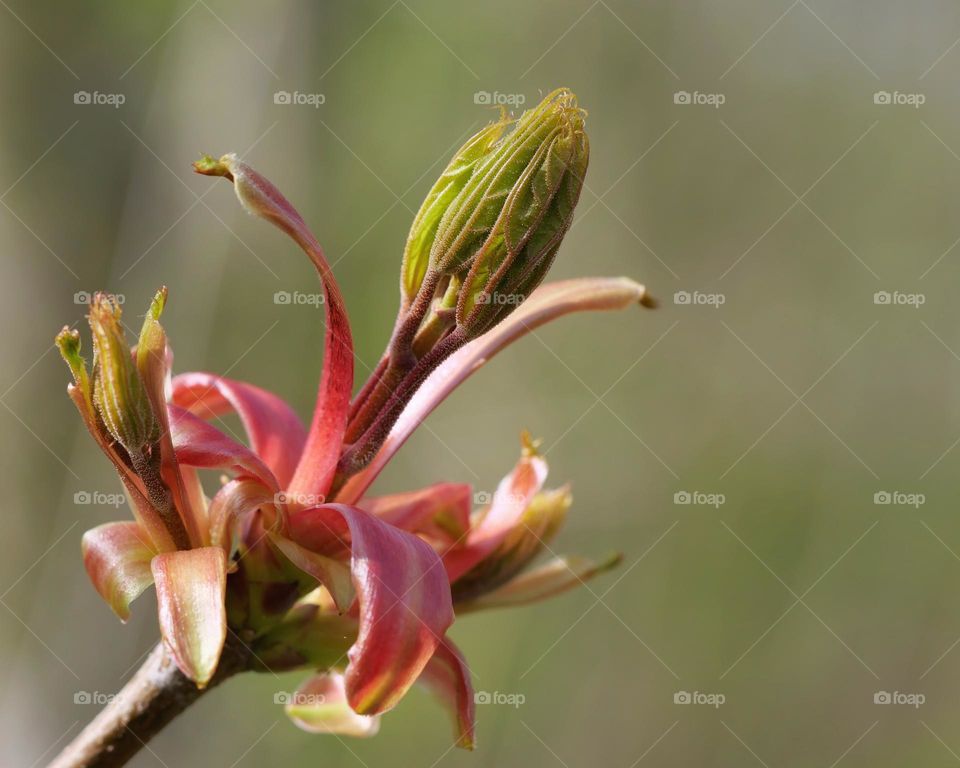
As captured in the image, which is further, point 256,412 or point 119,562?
point 256,412

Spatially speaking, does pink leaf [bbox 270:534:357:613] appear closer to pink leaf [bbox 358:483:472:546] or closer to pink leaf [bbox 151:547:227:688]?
pink leaf [bbox 151:547:227:688]

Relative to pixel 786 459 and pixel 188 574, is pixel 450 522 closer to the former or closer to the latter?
pixel 188 574

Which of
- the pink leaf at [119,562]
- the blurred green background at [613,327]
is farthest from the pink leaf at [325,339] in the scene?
the blurred green background at [613,327]

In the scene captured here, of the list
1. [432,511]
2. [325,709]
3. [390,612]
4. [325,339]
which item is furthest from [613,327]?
[390,612]

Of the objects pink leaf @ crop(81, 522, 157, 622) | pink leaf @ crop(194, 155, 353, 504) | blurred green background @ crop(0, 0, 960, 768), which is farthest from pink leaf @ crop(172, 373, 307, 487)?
blurred green background @ crop(0, 0, 960, 768)

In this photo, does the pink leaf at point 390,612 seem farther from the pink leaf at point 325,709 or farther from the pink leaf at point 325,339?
the pink leaf at point 325,709

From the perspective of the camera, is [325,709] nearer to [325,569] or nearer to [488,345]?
[325,569]
